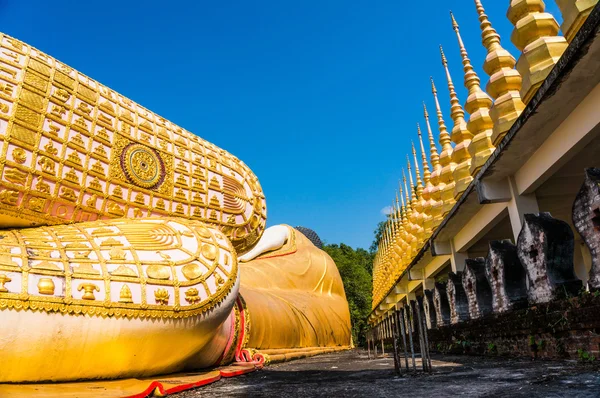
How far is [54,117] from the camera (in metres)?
4.38

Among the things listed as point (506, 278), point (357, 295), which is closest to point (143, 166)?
point (506, 278)

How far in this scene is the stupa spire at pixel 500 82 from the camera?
5785 millimetres

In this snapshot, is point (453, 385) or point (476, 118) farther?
point (476, 118)

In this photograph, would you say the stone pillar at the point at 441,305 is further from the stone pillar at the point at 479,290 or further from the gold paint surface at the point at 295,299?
the gold paint surface at the point at 295,299

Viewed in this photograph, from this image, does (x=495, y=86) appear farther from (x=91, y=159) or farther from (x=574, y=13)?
(x=91, y=159)

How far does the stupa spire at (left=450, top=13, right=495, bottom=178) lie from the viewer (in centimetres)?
671

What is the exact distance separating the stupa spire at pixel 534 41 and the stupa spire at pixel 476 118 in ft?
4.93

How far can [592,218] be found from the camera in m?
3.41

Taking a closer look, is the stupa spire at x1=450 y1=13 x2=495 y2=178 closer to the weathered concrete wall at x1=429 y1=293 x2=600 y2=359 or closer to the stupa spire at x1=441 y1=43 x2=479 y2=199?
the stupa spire at x1=441 y1=43 x2=479 y2=199

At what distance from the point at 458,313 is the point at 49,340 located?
501 centimetres

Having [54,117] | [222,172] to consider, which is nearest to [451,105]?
[222,172]

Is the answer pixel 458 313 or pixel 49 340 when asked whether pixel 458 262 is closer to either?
pixel 458 313

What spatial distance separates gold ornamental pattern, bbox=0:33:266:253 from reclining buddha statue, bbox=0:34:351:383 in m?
0.01

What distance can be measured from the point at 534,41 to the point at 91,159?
4662 mm
